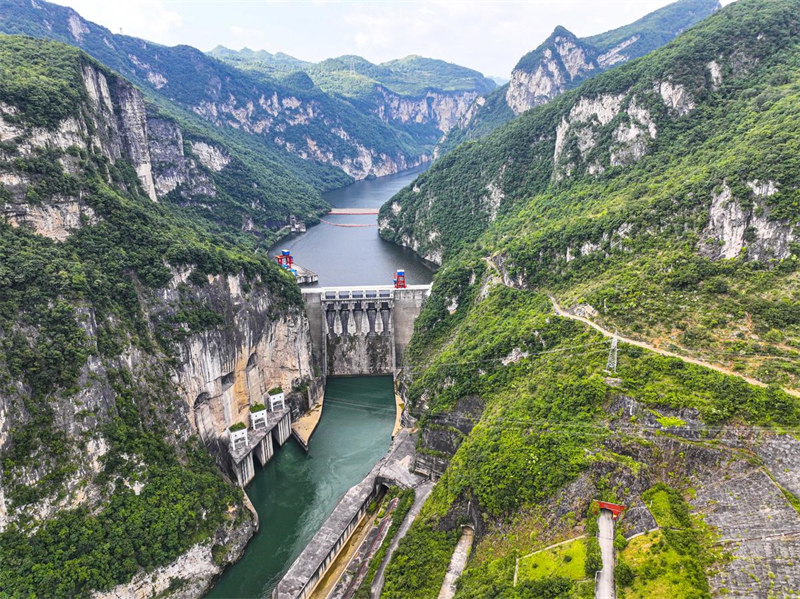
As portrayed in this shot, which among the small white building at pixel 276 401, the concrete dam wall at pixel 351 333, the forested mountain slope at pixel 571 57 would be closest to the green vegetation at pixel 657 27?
the forested mountain slope at pixel 571 57

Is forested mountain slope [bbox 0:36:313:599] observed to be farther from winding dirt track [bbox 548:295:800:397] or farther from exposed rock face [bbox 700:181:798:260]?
exposed rock face [bbox 700:181:798:260]

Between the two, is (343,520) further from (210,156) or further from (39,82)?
(210,156)

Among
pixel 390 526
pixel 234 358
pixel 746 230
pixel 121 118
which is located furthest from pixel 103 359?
pixel 746 230

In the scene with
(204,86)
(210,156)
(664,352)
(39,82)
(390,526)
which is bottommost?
(390,526)

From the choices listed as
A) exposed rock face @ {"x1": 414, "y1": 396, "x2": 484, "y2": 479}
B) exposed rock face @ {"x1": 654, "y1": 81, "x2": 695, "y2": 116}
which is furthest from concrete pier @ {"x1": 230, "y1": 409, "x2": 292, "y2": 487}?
exposed rock face @ {"x1": 654, "y1": 81, "x2": 695, "y2": 116}

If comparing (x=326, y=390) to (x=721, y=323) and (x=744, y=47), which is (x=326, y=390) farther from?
(x=744, y=47)

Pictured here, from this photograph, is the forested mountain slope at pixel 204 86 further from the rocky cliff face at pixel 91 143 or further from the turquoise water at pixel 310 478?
the turquoise water at pixel 310 478

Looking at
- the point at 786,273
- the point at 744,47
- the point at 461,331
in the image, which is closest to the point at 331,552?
the point at 461,331
